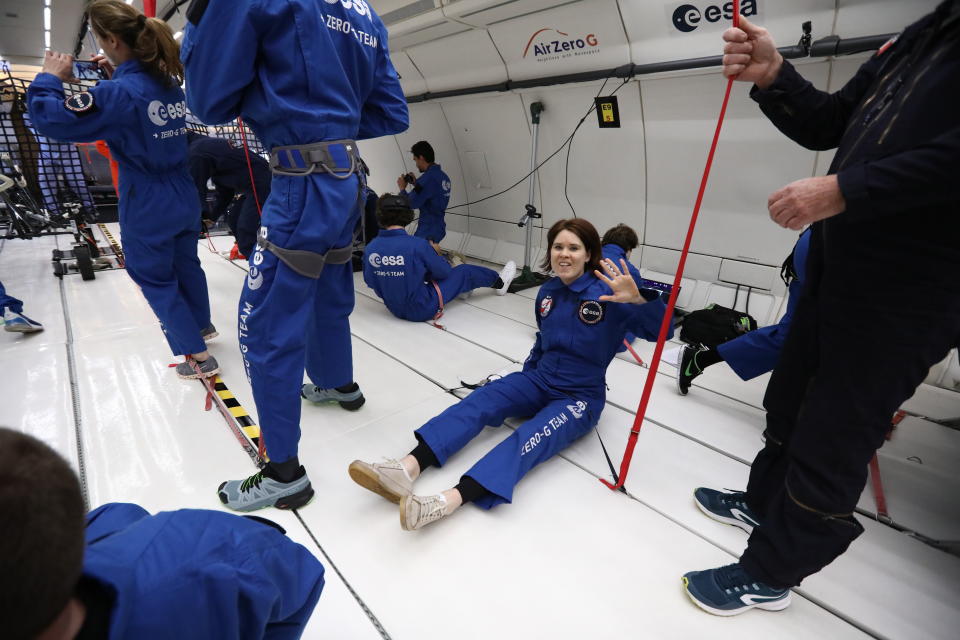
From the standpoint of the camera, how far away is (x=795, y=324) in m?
1.48

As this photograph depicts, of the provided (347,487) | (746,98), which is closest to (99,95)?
(347,487)

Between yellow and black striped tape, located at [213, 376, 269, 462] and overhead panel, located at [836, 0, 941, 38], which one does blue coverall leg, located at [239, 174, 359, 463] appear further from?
overhead panel, located at [836, 0, 941, 38]

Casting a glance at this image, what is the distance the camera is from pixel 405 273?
404 cm

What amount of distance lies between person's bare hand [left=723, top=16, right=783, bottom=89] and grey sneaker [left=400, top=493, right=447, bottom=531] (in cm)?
178

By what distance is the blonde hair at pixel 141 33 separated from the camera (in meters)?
2.27

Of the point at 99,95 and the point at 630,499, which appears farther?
the point at 99,95

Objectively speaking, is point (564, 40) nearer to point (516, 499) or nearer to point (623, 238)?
point (623, 238)

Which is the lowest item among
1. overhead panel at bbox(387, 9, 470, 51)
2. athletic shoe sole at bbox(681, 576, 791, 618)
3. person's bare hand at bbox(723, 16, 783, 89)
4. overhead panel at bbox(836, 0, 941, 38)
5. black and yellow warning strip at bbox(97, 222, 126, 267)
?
athletic shoe sole at bbox(681, 576, 791, 618)

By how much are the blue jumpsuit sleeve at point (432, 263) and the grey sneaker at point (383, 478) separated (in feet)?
8.24

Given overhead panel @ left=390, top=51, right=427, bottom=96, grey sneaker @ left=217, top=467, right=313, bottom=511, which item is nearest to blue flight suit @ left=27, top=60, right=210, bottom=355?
grey sneaker @ left=217, top=467, right=313, bottom=511

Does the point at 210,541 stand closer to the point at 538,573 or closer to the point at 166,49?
the point at 538,573

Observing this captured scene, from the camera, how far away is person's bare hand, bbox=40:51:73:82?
235 cm

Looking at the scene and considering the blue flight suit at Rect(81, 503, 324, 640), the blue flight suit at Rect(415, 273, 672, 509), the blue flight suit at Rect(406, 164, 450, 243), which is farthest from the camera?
the blue flight suit at Rect(406, 164, 450, 243)

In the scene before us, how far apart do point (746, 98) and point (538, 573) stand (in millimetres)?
3822
